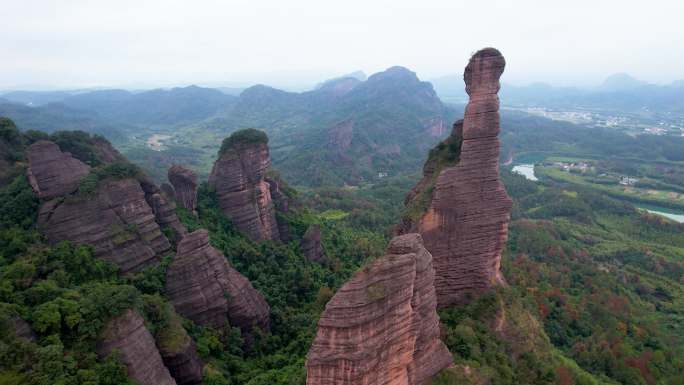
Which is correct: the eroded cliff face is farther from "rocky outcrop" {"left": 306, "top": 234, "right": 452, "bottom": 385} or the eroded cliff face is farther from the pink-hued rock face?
"rocky outcrop" {"left": 306, "top": 234, "right": 452, "bottom": 385}

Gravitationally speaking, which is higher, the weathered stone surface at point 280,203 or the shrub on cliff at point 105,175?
the shrub on cliff at point 105,175

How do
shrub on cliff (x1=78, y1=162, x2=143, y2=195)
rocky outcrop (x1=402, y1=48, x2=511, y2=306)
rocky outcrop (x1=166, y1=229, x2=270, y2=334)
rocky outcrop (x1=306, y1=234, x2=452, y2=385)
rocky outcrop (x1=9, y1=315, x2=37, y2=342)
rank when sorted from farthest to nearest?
1. shrub on cliff (x1=78, y1=162, x2=143, y2=195)
2. rocky outcrop (x1=166, y1=229, x2=270, y2=334)
3. rocky outcrop (x1=402, y1=48, x2=511, y2=306)
4. rocky outcrop (x1=9, y1=315, x2=37, y2=342)
5. rocky outcrop (x1=306, y1=234, x2=452, y2=385)

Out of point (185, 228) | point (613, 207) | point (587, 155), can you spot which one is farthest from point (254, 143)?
point (587, 155)

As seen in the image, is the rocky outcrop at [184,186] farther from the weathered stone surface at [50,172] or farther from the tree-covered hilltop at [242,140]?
the weathered stone surface at [50,172]

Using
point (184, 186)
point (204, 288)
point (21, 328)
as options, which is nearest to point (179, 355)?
point (204, 288)

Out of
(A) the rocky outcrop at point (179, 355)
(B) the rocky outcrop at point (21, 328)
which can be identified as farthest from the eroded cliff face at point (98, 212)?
(B) the rocky outcrop at point (21, 328)

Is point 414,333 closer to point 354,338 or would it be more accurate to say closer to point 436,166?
point 354,338

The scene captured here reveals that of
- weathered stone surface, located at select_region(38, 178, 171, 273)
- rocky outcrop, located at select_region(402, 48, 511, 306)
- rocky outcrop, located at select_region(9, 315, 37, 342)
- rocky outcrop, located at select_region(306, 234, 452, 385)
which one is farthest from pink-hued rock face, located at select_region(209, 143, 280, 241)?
rocky outcrop, located at select_region(306, 234, 452, 385)

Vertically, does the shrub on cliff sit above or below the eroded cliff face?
above
